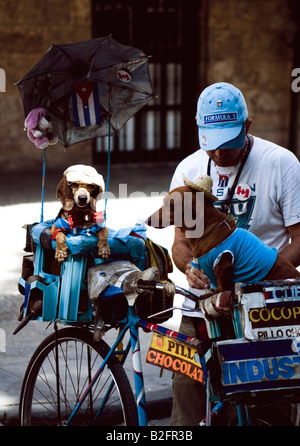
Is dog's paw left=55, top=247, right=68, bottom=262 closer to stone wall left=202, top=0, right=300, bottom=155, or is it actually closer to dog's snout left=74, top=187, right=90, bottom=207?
dog's snout left=74, top=187, right=90, bottom=207

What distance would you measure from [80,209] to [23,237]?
6.02m

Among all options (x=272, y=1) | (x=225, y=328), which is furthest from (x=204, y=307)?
(x=272, y=1)

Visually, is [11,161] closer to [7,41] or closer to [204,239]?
[7,41]

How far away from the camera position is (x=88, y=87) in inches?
156

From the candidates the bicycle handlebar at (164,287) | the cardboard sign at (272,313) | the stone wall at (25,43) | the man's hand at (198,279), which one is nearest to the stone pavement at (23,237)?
the stone wall at (25,43)

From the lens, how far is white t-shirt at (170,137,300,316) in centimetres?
362

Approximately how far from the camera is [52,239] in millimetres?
3520

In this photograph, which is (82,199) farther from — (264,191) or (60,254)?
(264,191)

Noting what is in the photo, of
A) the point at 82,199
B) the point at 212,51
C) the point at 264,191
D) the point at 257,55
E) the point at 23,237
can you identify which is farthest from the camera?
the point at 257,55

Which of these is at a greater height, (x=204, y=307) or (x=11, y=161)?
(x=11, y=161)

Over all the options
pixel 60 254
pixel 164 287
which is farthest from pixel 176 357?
pixel 60 254

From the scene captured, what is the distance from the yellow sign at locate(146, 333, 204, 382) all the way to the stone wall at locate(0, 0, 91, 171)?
1180 cm

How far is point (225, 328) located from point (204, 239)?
1.08 feet

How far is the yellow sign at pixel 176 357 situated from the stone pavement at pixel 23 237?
1855 millimetres
